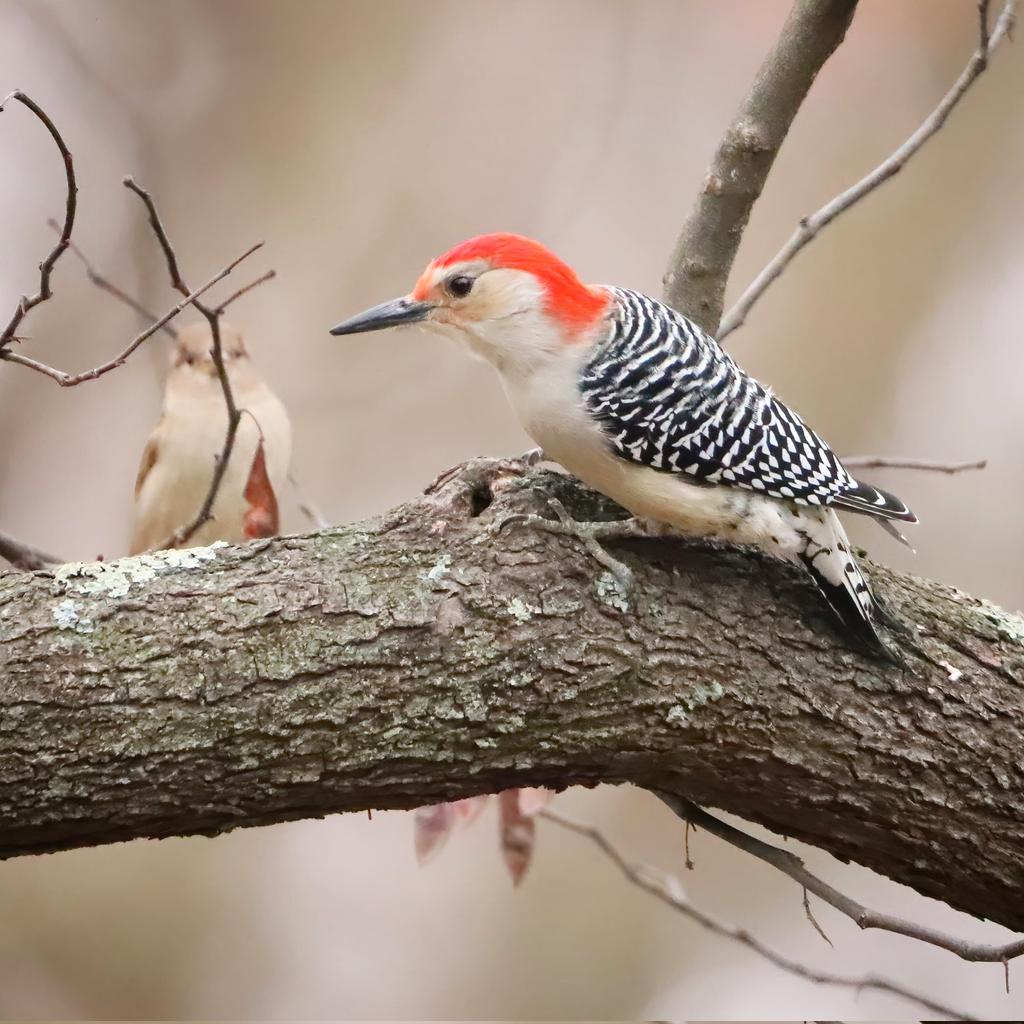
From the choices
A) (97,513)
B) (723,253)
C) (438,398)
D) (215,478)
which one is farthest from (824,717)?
(97,513)

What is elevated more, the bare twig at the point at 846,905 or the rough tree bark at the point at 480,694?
the rough tree bark at the point at 480,694

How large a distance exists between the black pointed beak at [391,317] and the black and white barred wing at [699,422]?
349 mm

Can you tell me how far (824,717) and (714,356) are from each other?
2.39 ft

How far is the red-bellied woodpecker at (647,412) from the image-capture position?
2.01 metres

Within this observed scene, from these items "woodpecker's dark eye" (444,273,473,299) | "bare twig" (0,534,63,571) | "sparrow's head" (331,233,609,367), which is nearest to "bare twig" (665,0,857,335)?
"sparrow's head" (331,233,609,367)

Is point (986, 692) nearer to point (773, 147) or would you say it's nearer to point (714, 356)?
point (714, 356)

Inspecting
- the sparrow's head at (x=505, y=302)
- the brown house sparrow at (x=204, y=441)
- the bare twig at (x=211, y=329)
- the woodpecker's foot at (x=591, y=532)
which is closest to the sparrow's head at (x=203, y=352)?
the brown house sparrow at (x=204, y=441)

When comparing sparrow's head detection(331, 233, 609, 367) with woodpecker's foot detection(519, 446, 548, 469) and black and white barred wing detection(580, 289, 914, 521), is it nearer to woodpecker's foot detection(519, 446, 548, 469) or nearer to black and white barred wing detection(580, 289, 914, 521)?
black and white barred wing detection(580, 289, 914, 521)

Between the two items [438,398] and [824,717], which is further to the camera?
[438,398]

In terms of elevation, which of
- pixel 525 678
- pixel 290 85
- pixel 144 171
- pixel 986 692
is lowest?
pixel 986 692

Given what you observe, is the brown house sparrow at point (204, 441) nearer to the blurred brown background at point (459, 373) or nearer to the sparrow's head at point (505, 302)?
the sparrow's head at point (505, 302)

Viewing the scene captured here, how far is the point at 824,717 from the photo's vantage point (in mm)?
1853

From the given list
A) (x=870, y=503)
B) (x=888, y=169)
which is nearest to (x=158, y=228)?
(x=870, y=503)

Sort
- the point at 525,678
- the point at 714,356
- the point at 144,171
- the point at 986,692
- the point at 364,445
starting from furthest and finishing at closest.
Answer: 1. the point at 364,445
2. the point at 144,171
3. the point at 714,356
4. the point at 986,692
5. the point at 525,678
